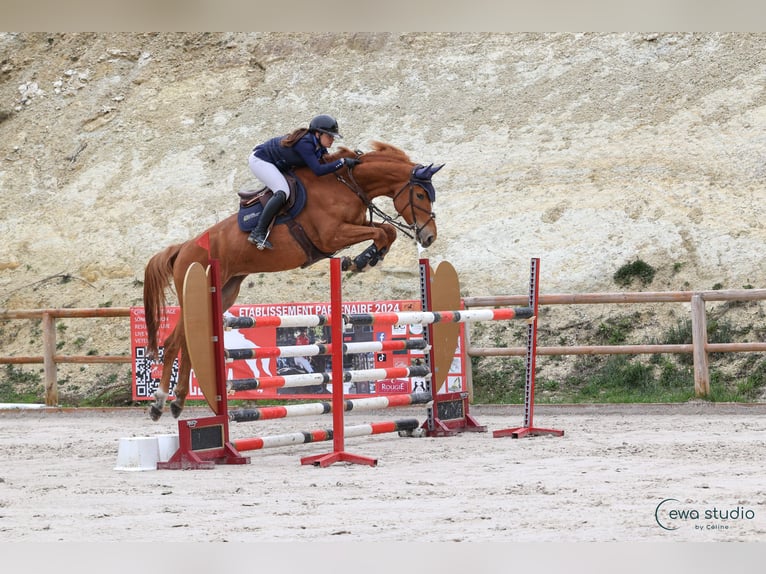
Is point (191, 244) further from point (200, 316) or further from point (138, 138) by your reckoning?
point (138, 138)

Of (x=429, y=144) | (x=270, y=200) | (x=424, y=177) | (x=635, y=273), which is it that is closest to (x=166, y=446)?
(x=270, y=200)

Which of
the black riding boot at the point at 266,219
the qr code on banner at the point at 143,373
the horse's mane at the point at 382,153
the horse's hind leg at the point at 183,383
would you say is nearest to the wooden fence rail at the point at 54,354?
the qr code on banner at the point at 143,373

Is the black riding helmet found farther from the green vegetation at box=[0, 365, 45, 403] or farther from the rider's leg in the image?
the green vegetation at box=[0, 365, 45, 403]

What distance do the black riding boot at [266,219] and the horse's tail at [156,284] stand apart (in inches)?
30.0

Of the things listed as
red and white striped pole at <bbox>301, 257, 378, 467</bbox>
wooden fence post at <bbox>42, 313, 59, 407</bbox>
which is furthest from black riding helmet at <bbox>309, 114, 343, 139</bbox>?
wooden fence post at <bbox>42, 313, 59, 407</bbox>

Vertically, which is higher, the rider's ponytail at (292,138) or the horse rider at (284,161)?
the rider's ponytail at (292,138)

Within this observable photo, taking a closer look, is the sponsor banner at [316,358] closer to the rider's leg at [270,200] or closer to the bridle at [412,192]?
the bridle at [412,192]

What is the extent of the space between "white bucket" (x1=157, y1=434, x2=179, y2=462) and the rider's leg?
1493mm

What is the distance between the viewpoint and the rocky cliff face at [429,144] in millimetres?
13227

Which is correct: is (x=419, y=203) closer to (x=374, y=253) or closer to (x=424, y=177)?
(x=424, y=177)

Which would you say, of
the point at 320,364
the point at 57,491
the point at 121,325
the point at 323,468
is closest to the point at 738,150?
the point at 320,364

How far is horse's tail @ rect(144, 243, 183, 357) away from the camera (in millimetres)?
7230

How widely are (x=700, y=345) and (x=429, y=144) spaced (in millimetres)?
7612

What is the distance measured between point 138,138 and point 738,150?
33.0 feet
